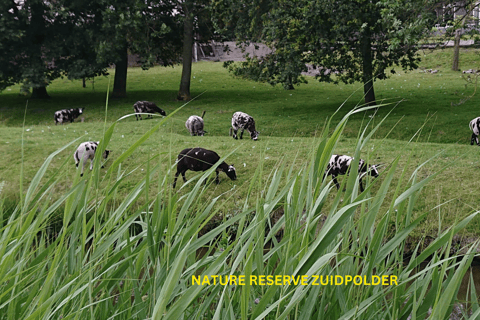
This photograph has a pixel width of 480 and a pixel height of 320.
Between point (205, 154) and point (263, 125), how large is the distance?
32.5ft

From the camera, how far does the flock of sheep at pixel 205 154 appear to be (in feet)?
15.4

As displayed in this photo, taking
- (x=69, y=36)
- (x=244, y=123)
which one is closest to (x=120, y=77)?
(x=69, y=36)

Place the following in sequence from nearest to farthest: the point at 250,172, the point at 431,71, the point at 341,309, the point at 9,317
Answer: the point at 9,317 < the point at 341,309 < the point at 250,172 < the point at 431,71

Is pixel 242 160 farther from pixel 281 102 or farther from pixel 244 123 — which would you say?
pixel 281 102

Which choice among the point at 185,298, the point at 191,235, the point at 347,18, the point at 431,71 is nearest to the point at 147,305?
the point at 191,235

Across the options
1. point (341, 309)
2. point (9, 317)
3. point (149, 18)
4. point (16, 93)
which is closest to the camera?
point (9, 317)

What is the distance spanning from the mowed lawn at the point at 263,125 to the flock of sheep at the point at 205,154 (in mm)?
325

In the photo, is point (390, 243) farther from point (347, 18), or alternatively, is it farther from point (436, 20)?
point (347, 18)

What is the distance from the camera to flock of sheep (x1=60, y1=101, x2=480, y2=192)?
184 inches

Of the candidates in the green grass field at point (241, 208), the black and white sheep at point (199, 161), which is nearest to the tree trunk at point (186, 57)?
the green grass field at point (241, 208)

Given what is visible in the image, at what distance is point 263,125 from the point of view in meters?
17.5

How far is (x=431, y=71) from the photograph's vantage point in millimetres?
30125

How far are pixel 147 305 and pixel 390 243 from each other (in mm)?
949
